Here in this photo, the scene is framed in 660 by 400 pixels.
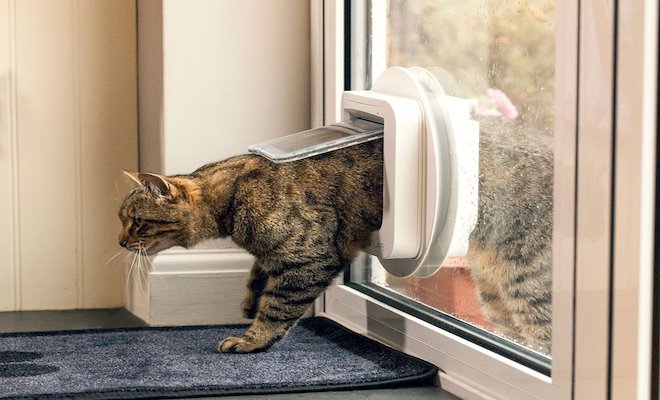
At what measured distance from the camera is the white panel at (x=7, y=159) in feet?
8.43

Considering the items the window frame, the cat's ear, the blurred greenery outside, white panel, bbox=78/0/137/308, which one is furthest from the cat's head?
the window frame

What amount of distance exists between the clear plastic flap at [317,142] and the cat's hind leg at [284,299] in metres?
0.20

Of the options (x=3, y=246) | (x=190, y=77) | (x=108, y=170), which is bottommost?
(x=3, y=246)

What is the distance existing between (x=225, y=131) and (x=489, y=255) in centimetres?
88

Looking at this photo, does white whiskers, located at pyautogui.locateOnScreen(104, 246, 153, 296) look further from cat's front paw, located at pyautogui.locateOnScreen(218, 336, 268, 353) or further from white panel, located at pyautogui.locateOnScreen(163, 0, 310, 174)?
cat's front paw, located at pyautogui.locateOnScreen(218, 336, 268, 353)

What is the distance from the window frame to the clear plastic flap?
0.57m

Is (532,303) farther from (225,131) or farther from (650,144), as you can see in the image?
(225,131)

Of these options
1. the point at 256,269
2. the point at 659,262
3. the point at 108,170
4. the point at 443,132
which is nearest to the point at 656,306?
the point at 659,262

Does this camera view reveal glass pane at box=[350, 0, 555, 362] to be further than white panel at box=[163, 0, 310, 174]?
No

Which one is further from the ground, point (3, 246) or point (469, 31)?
point (469, 31)

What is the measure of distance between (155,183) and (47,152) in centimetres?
75

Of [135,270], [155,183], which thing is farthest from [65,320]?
[155,183]

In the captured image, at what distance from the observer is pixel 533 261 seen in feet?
5.25

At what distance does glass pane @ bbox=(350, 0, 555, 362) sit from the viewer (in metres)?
1.55
